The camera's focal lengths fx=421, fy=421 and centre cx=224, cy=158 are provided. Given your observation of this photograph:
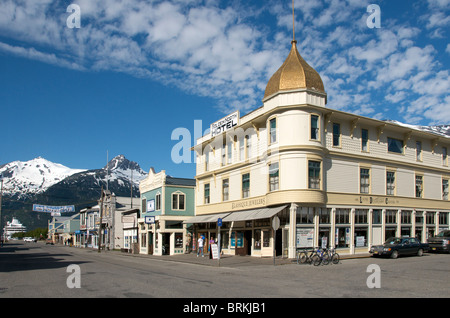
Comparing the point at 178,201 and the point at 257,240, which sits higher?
the point at 178,201

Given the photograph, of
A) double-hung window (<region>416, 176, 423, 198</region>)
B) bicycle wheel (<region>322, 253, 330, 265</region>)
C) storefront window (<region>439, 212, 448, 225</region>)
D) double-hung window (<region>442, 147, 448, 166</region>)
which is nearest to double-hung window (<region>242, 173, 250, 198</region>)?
bicycle wheel (<region>322, 253, 330, 265</region>)

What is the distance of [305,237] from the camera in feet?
94.9

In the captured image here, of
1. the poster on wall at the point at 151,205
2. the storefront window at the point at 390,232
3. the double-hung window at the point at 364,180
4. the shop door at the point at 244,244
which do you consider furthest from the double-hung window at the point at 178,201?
the storefront window at the point at 390,232

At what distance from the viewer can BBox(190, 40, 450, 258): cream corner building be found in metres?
29.3

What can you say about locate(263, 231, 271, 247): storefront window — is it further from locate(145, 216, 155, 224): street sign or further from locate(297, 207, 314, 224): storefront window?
locate(145, 216, 155, 224): street sign

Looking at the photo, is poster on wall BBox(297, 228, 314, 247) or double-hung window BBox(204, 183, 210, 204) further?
double-hung window BBox(204, 183, 210, 204)

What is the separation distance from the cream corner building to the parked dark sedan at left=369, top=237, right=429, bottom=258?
2.95 metres

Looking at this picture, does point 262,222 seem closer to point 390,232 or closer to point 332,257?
point 332,257

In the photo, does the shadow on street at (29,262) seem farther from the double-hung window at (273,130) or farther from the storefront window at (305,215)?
the double-hung window at (273,130)

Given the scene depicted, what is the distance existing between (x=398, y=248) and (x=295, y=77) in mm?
13708

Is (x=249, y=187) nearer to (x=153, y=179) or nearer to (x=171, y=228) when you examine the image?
(x=171, y=228)

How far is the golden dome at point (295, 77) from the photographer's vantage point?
29.9m

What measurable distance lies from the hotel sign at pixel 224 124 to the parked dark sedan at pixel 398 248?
50.4 ft

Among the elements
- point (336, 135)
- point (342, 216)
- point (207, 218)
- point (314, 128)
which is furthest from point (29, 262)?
point (336, 135)
